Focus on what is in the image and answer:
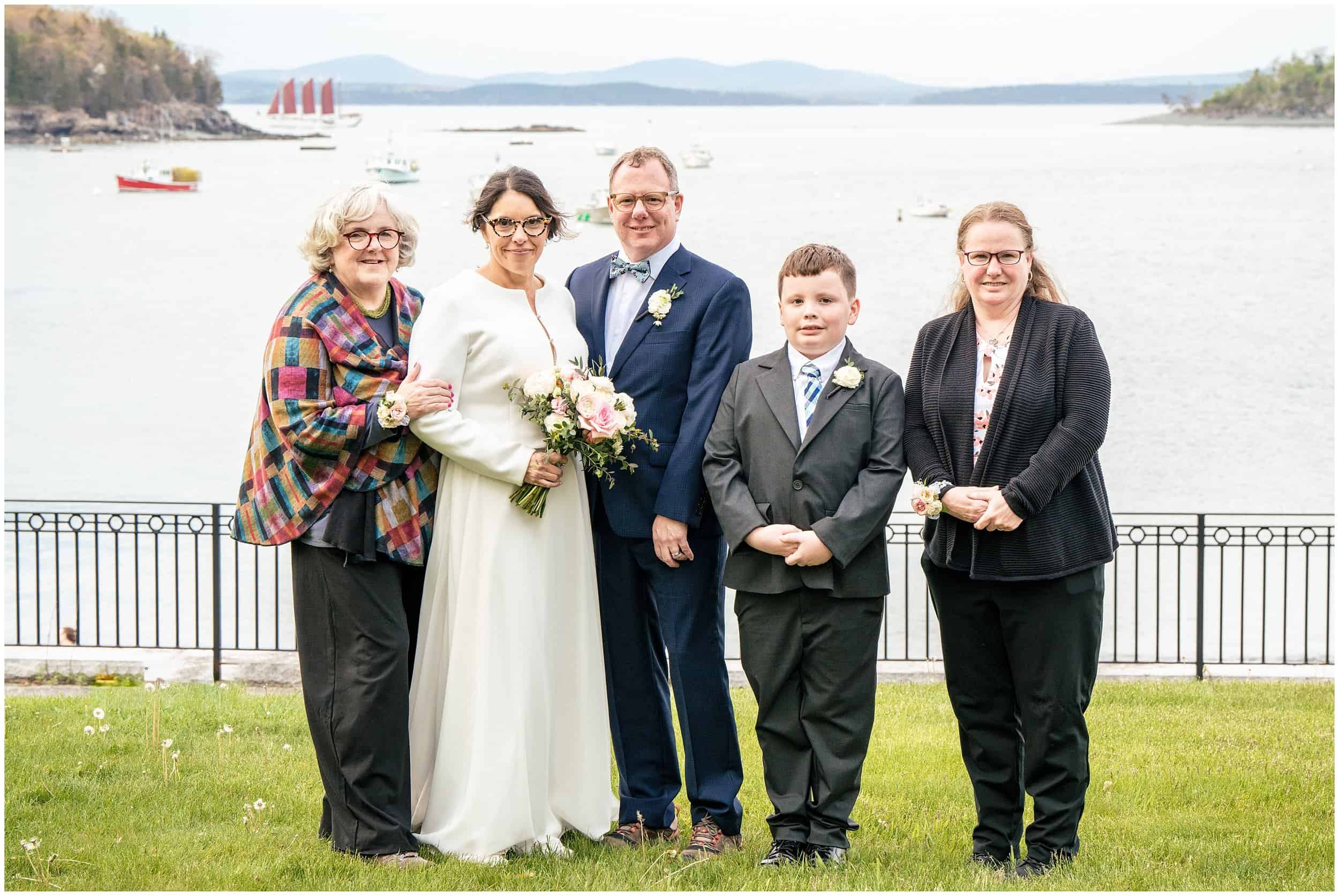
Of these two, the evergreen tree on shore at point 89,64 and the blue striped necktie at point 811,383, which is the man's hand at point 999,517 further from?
the evergreen tree on shore at point 89,64

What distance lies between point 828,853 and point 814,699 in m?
0.48

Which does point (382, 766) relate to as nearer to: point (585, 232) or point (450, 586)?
point (450, 586)

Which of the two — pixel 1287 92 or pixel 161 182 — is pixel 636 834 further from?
pixel 1287 92

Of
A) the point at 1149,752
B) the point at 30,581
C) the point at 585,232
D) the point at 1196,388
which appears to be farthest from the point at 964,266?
the point at 585,232

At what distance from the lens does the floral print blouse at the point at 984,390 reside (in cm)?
421

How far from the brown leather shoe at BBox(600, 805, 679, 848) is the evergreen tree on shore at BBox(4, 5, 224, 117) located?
61511 mm

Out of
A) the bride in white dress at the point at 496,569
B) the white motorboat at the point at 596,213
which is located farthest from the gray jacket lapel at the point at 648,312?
the white motorboat at the point at 596,213

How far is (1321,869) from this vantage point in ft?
14.3

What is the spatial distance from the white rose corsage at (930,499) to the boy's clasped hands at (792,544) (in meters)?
0.31

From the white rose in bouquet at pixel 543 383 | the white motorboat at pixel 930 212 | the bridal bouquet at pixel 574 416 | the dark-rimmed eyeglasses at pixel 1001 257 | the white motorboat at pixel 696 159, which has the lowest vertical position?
the bridal bouquet at pixel 574 416

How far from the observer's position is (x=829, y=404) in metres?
4.26

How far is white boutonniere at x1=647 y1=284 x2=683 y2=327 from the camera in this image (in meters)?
4.50

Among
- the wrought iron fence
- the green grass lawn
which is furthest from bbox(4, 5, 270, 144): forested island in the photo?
the green grass lawn

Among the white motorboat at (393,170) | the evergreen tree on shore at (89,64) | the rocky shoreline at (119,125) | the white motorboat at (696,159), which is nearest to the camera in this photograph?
the evergreen tree on shore at (89,64)
